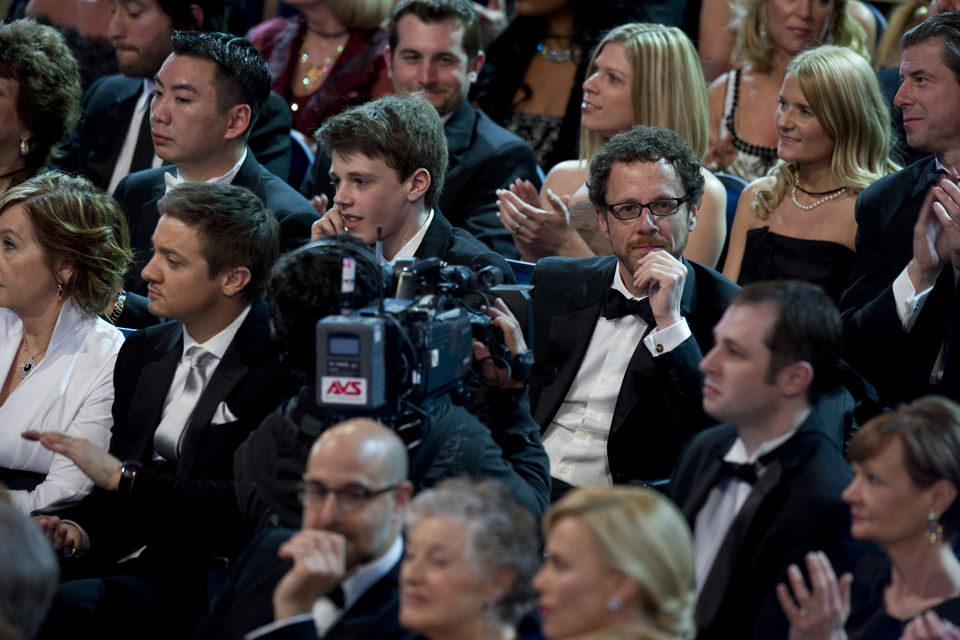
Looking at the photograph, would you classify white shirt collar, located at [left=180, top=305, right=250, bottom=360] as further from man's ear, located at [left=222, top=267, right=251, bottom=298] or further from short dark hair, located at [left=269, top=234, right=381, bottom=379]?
short dark hair, located at [left=269, top=234, right=381, bottom=379]

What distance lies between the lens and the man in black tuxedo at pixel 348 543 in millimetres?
2246

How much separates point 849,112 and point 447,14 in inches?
58.3

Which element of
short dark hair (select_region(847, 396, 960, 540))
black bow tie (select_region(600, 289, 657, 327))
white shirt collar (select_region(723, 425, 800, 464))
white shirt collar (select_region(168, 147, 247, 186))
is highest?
white shirt collar (select_region(168, 147, 247, 186))

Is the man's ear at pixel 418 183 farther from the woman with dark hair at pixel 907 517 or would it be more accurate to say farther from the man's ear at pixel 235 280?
the woman with dark hair at pixel 907 517

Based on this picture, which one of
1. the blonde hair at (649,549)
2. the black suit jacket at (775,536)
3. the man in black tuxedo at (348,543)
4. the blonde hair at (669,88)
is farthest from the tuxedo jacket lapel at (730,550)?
the blonde hair at (669,88)

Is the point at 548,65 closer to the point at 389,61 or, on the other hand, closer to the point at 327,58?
the point at 389,61

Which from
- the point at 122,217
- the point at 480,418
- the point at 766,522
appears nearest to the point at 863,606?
the point at 766,522

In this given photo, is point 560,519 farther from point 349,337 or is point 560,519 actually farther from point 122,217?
point 122,217

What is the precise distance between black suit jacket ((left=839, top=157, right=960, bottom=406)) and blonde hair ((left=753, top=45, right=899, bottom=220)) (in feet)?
1.01

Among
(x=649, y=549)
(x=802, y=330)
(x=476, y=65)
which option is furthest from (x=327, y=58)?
(x=649, y=549)

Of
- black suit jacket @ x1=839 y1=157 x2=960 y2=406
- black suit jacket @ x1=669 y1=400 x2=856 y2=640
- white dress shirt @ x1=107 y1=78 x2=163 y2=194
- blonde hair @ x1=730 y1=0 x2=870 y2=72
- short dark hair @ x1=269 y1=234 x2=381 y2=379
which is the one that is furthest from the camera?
white dress shirt @ x1=107 y1=78 x2=163 y2=194

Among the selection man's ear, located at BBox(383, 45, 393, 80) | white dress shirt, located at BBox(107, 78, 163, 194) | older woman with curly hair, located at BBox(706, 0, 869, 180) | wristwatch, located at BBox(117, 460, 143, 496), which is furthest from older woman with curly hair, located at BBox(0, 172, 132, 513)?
older woman with curly hair, located at BBox(706, 0, 869, 180)

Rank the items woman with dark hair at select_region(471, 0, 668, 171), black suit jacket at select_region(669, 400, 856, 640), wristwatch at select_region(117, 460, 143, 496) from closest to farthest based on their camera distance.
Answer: black suit jacket at select_region(669, 400, 856, 640), wristwatch at select_region(117, 460, 143, 496), woman with dark hair at select_region(471, 0, 668, 171)

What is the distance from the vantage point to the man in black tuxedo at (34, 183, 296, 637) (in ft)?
9.85
